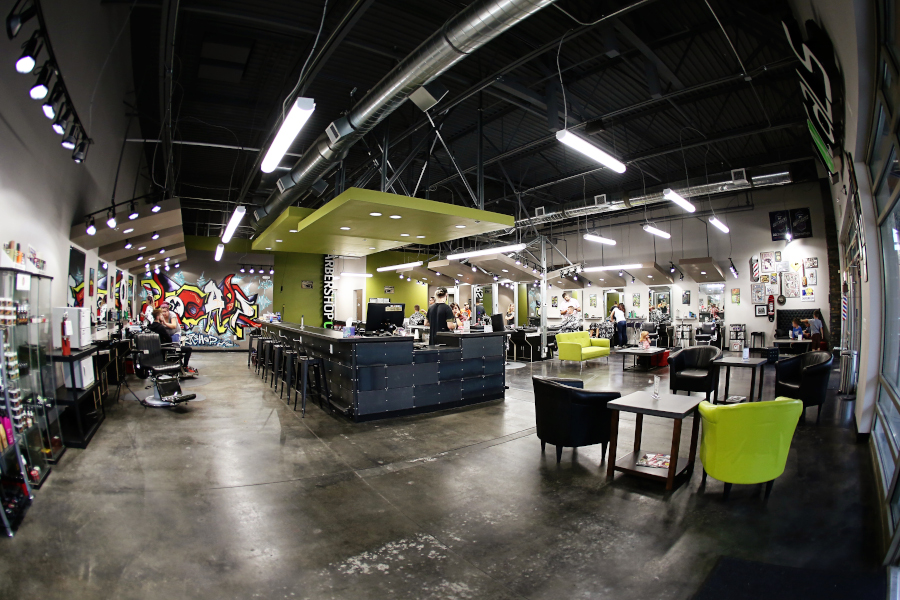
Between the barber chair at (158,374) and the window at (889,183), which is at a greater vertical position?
the window at (889,183)

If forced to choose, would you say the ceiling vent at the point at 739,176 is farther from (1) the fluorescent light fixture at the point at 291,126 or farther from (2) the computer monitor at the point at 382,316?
(1) the fluorescent light fixture at the point at 291,126

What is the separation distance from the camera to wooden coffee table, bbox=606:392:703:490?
11.6ft

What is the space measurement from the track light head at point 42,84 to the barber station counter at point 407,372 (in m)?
3.70

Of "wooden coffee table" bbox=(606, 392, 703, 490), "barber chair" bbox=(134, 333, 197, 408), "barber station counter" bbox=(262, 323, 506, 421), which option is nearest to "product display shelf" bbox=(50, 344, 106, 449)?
"barber chair" bbox=(134, 333, 197, 408)

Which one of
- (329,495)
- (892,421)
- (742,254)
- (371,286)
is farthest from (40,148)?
(742,254)

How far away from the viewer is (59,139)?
18.2 ft

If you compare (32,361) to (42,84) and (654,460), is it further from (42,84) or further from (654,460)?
(654,460)

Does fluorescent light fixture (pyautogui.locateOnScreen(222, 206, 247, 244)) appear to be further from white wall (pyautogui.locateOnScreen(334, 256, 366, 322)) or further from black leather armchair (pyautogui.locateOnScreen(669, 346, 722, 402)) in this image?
black leather armchair (pyautogui.locateOnScreen(669, 346, 722, 402))

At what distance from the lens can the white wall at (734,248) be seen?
41.1 ft

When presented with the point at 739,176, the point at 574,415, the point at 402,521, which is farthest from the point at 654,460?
the point at 739,176

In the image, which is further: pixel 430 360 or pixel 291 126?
pixel 430 360

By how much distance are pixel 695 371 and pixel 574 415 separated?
13.0 ft

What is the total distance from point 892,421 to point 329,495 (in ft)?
14.7

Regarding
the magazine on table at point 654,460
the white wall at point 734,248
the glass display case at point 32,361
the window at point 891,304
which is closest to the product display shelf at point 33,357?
the glass display case at point 32,361
